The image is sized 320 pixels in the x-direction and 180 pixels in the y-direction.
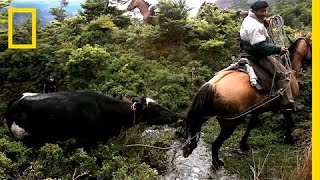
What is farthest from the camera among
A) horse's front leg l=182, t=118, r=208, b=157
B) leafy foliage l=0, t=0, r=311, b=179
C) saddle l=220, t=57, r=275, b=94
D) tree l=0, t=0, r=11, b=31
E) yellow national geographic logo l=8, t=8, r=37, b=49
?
yellow national geographic logo l=8, t=8, r=37, b=49

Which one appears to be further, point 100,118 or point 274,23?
point 274,23

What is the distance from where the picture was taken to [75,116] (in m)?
7.39

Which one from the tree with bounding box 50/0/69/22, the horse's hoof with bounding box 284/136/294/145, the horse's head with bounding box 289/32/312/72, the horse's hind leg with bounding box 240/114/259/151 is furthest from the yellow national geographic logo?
the horse's hoof with bounding box 284/136/294/145

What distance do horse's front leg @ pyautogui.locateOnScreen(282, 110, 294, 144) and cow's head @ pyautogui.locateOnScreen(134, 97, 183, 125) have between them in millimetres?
2121

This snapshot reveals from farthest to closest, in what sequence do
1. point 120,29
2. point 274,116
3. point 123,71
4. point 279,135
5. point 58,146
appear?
point 120,29, point 123,71, point 274,116, point 279,135, point 58,146

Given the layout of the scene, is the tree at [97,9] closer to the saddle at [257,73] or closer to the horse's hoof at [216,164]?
the saddle at [257,73]

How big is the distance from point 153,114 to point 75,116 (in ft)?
4.41

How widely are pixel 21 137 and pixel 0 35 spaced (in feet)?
15.0

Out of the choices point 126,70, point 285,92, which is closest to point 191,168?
point 285,92

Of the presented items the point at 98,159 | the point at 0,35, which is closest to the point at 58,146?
the point at 98,159

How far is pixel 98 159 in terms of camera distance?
733 centimetres

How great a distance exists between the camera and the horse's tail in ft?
23.1

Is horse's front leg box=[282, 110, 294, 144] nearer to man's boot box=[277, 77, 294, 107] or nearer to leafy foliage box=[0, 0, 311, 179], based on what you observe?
leafy foliage box=[0, 0, 311, 179]

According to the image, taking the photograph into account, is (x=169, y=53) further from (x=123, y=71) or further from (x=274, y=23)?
(x=274, y=23)
